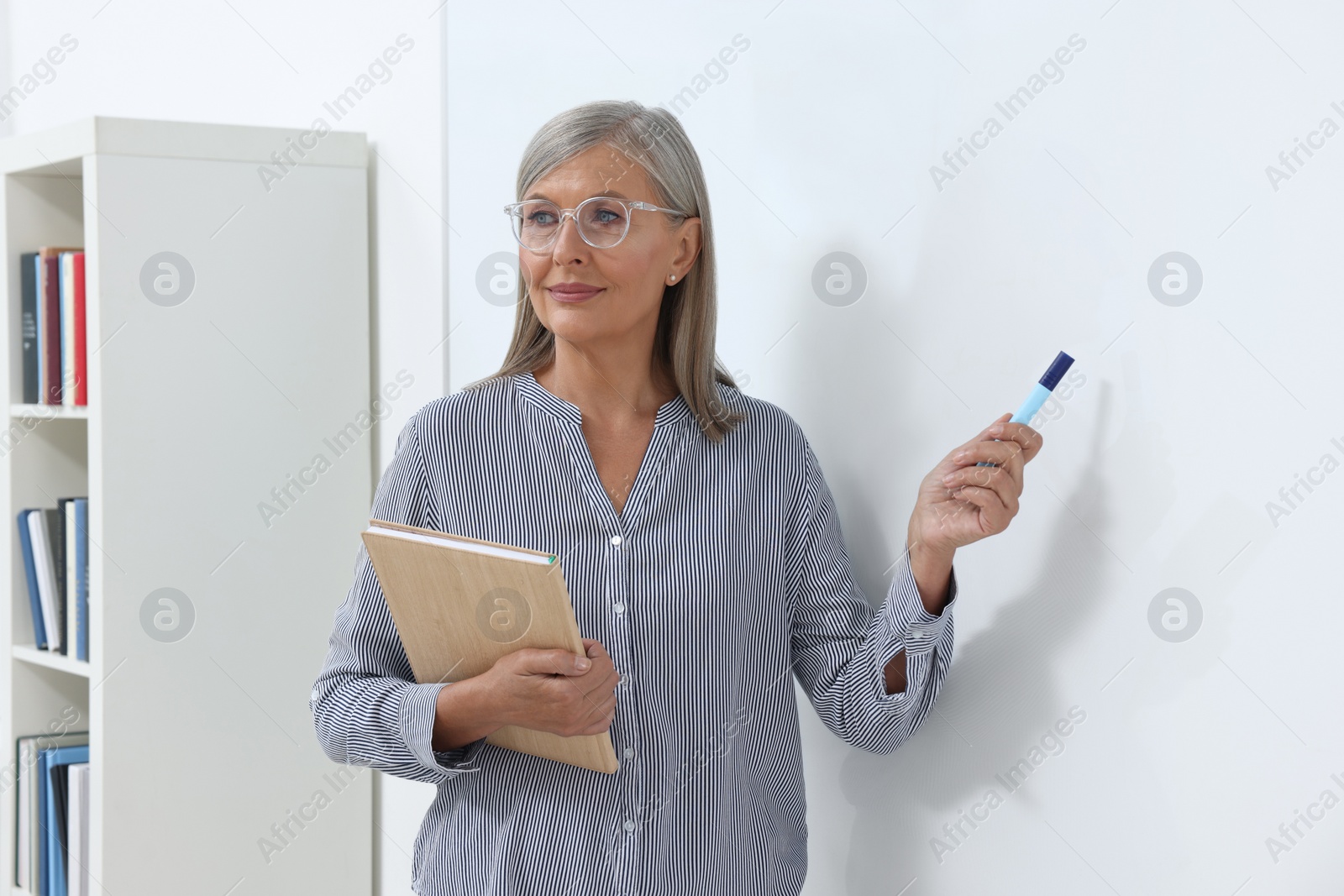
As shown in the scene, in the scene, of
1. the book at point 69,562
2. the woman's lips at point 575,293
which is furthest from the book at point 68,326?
the woman's lips at point 575,293

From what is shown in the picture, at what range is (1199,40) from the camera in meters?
1.09

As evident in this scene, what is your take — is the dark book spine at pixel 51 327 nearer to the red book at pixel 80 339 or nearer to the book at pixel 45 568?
the red book at pixel 80 339

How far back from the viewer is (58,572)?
7.30ft

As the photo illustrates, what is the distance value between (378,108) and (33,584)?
109 cm

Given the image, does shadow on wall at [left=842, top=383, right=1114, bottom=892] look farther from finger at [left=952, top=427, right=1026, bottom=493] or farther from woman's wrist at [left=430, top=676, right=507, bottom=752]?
woman's wrist at [left=430, top=676, right=507, bottom=752]

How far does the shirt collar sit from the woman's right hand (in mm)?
286

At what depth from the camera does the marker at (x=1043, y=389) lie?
1.16 metres

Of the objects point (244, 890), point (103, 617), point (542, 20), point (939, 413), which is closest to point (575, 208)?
point (939, 413)

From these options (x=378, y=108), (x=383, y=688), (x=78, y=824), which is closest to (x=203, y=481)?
(x=78, y=824)

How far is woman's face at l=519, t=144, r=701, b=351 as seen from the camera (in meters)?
1.30

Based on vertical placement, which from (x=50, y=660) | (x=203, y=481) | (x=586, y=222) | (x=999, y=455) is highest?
(x=586, y=222)

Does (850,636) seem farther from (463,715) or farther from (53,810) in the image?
(53,810)

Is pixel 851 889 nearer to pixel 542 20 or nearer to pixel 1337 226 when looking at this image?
pixel 1337 226

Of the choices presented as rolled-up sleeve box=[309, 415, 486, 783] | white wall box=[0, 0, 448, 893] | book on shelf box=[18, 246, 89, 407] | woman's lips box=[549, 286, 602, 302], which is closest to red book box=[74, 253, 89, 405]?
book on shelf box=[18, 246, 89, 407]
